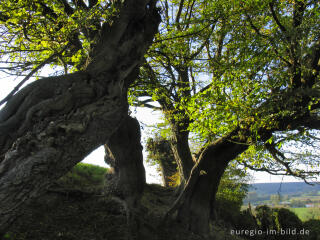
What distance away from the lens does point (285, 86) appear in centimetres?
650

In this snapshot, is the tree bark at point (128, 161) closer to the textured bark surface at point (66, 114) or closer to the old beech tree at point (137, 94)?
the old beech tree at point (137, 94)

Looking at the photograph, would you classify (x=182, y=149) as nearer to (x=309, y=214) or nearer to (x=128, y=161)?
(x=128, y=161)

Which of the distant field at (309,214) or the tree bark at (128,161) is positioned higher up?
the tree bark at (128,161)

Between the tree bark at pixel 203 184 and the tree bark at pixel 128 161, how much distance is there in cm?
157


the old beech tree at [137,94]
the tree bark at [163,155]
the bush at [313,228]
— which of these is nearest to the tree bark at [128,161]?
the old beech tree at [137,94]

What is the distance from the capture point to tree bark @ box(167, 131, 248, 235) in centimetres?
783

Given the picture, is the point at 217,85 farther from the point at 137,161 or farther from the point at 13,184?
the point at 13,184

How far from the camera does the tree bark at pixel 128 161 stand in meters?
7.27

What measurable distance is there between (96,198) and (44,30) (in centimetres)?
520

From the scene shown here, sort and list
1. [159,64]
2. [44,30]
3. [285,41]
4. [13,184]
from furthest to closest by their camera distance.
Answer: [159,64]
[44,30]
[285,41]
[13,184]

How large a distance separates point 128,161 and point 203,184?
2.77 m

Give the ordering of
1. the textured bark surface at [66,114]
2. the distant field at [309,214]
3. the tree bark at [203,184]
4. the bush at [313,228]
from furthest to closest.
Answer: the distant field at [309,214], the bush at [313,228], the tree bark at [203,184], the textured bark surface at [66,114]

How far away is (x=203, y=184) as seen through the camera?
808 cm

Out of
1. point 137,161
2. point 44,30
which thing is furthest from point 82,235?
point 44,30
